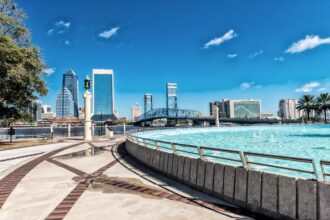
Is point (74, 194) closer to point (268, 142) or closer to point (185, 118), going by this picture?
point (268, 142)

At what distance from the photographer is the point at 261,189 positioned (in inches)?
234

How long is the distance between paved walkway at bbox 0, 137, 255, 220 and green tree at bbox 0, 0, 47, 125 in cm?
1225

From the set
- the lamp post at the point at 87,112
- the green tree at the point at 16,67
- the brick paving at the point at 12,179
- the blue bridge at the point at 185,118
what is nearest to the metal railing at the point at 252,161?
the brick paving at the point at 12,179

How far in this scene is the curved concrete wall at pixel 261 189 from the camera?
4.96m

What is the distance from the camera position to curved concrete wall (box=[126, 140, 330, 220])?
496cm

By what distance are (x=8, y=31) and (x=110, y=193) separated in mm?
22756

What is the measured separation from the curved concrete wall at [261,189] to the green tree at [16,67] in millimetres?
17995

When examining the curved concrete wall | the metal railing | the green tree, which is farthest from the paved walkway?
the green tree

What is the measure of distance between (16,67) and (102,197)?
18002 millimetres

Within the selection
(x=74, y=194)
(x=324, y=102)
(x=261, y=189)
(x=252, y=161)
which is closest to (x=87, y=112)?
(x=74, y=194)

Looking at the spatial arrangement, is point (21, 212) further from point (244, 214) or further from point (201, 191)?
point (244, 214)

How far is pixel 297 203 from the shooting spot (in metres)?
5.20

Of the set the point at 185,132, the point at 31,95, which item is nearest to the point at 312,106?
the point at 185,132

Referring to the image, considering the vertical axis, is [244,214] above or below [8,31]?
below
